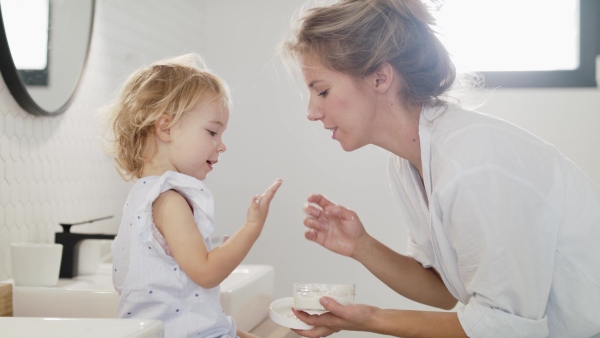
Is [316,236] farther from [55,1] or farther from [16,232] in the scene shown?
[55,1]

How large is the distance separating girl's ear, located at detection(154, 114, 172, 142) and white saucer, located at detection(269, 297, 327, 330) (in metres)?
0.49

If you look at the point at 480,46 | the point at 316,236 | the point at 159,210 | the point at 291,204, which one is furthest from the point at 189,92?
the point at 480,46

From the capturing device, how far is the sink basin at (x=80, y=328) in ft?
3.37

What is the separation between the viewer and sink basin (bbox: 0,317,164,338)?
1028 millimetres

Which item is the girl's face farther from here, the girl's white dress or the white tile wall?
the white tile wall

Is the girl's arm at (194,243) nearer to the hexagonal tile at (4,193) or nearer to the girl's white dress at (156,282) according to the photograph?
the girl's white dress at (156,282)

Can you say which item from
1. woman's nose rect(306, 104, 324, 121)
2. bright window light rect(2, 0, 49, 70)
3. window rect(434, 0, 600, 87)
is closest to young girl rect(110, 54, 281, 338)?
woman's nose rect(306, 104, 324, 121)

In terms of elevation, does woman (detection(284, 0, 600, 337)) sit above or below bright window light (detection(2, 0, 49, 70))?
below

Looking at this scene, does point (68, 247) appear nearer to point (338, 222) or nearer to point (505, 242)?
point (338, 222)

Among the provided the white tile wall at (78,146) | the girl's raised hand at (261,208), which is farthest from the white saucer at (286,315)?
the white tile wall at (78,146)

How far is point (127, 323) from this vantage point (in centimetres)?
108

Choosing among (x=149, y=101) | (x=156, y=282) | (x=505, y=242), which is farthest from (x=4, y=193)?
(x=505, y=242)

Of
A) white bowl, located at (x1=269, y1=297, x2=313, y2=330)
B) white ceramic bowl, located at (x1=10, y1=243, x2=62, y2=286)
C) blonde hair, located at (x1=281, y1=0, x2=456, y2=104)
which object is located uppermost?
blonde hair, located at (x1=281, y1=0, x2=456, y2=104)

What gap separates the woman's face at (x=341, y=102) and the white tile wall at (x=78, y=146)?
0.87m
